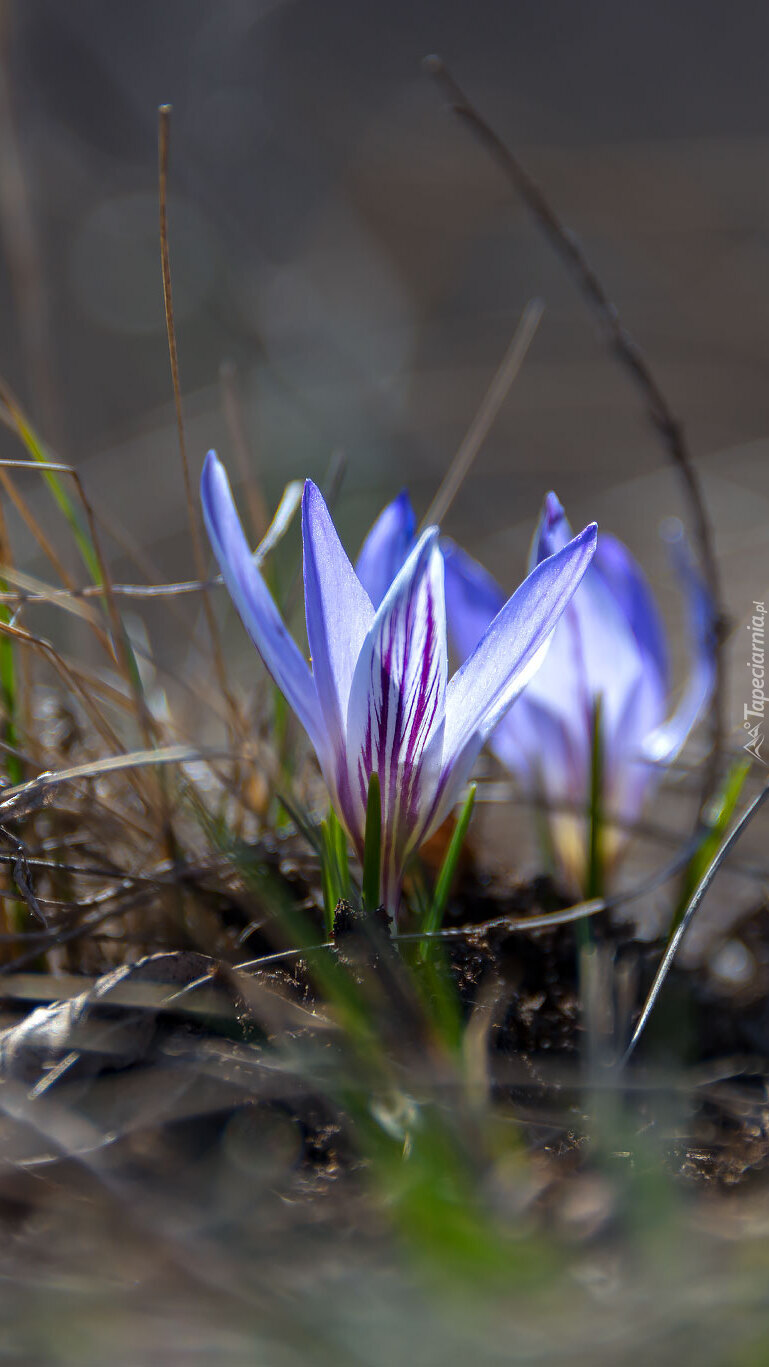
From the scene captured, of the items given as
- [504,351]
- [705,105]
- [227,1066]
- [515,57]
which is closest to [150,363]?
[504,351]

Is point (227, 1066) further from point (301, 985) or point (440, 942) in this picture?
point (440, 942)

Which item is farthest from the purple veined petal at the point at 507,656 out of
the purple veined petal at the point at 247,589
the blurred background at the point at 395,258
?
the blurred background at the point at 395,258

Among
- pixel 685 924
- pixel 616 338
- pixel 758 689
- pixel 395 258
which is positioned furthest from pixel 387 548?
pixel 395 258

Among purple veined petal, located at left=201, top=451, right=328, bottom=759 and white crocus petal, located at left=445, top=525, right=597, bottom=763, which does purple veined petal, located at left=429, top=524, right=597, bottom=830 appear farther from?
purple veined petal, located at left=201, top=451, right=328, bottom=759

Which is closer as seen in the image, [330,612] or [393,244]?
[330,612]

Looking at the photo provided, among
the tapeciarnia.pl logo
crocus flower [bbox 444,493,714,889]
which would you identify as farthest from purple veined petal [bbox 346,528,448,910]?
the tapeciarnia.pl logo

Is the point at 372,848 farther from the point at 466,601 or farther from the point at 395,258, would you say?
the point at 395,258
